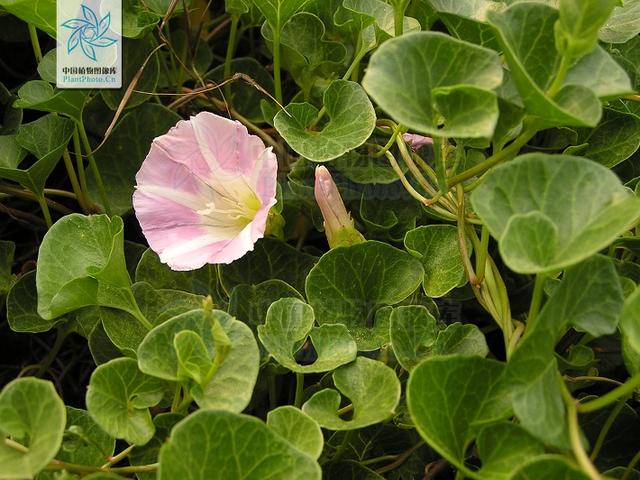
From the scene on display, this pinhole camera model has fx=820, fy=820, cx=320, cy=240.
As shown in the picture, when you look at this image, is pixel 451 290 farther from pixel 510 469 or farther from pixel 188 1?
pixel 188 1

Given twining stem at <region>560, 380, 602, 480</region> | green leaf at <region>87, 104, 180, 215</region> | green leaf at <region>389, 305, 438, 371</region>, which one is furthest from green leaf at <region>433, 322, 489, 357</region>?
green leaf at <region>87, 104, 180, 215</region>

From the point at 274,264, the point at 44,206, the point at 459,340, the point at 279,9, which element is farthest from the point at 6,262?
the point at 459,340

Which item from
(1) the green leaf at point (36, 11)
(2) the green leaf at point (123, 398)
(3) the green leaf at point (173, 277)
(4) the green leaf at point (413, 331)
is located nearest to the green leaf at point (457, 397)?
(4) the green leaf at point (413, 331)

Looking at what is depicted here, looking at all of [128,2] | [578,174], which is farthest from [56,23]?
[578,174]

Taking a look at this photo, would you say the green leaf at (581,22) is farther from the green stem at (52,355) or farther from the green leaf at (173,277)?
the green stem at (52,355)

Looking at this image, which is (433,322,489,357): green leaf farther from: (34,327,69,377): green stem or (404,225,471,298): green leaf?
(34,327,69,377): green stem

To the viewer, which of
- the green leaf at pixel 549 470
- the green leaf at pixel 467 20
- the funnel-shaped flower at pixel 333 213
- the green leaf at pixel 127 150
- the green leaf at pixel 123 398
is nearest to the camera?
the green leaf at pixel 549 470
